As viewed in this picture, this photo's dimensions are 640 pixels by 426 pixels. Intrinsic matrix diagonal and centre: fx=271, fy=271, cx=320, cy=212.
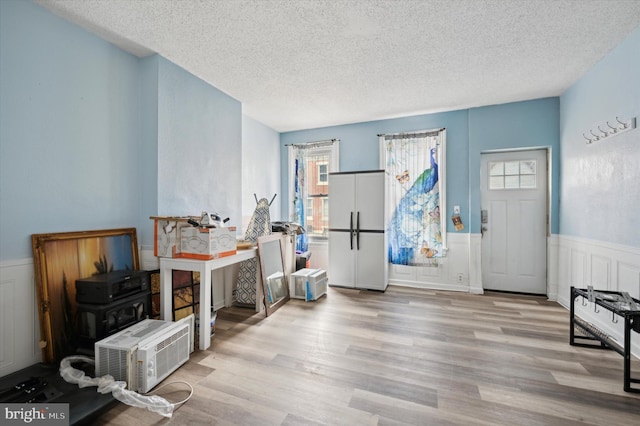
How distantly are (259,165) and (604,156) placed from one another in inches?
176

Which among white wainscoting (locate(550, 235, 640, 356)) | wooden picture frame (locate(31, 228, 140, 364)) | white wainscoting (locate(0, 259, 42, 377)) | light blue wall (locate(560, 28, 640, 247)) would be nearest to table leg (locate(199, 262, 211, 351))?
wooden picture frame (locate(31, 228, 140, 364))

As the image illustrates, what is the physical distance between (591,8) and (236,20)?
280cm

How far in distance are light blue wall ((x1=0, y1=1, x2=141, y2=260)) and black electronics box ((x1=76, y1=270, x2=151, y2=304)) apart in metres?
0.44

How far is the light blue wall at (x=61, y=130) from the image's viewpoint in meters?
1.96

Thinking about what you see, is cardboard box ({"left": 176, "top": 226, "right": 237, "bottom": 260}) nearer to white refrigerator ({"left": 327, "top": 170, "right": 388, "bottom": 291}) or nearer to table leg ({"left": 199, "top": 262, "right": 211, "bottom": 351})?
table leg ({"left": 199, "top": 262, "right": 211, "bottom": 351})

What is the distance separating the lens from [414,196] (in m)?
4.45

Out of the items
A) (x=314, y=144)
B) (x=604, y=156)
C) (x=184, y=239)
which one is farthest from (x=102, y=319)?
(x=604, y=156)

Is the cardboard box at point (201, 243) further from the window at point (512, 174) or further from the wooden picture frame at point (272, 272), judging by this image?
the window at point (512, 174)

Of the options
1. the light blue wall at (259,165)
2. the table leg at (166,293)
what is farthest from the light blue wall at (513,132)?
the table leg at (166,293)

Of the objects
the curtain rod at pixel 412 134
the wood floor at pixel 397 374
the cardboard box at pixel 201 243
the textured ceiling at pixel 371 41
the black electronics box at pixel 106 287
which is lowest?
the wood floor at pixel 397 374

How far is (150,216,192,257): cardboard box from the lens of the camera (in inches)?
101

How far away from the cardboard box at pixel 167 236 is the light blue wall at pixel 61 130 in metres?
0.41

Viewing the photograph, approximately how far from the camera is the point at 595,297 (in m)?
2.25

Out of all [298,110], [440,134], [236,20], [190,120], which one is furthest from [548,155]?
[190,120]
